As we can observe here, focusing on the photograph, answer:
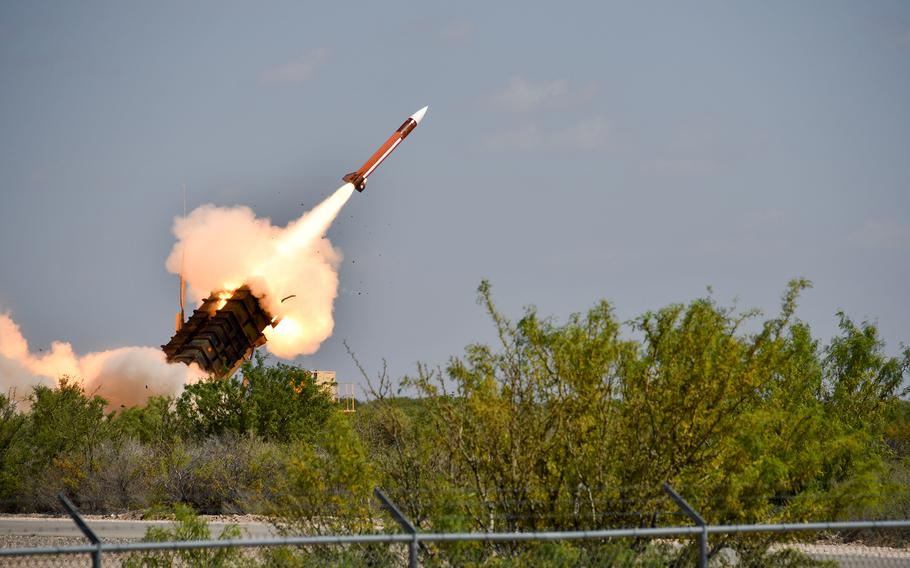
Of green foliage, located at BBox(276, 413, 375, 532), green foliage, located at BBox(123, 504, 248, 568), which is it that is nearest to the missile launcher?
green foliage, located at BBox(123, 504, 248, 568)

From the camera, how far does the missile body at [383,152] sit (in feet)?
118

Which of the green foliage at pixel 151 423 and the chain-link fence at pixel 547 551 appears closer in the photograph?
the chain-link fence at pixel 547 551

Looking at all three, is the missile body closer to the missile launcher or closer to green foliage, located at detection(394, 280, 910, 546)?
the missile launcher

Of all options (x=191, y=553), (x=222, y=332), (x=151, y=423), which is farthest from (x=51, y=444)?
(x=191, y=553)

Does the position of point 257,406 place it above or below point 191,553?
above

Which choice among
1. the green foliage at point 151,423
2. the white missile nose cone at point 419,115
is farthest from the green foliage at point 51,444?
the white missile nose cone at point 419,115

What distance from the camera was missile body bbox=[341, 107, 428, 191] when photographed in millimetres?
35906

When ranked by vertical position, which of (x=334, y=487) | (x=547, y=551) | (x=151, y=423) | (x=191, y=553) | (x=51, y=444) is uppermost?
(x=151, y=423)

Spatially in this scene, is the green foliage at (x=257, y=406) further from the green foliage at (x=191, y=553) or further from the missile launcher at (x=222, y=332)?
the green foliage at (x=191, y=553)

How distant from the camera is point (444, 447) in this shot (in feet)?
45.0

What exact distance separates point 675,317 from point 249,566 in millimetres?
5800

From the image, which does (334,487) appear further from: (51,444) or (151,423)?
(151,423)

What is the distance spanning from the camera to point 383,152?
37062 mm

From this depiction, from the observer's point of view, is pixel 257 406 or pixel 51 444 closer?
pixel 51 444
